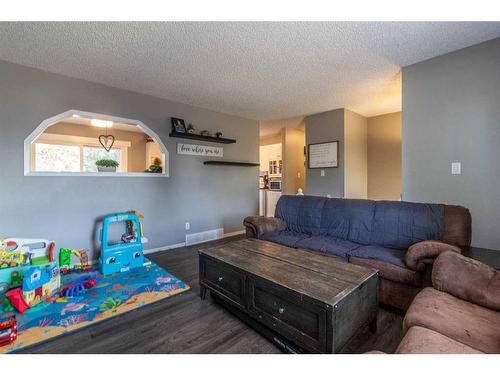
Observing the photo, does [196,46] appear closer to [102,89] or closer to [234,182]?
[102,89]

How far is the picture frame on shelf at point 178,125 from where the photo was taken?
375 cm

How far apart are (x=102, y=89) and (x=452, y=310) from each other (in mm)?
4219

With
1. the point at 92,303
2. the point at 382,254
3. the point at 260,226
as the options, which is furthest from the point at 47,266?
the point at 382,254

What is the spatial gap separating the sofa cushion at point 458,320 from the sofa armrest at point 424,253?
0.39m

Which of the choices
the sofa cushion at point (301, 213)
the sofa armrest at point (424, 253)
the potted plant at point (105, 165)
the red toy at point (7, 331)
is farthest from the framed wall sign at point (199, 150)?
the sofa armrest at point (424, 253)

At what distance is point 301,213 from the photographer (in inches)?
121

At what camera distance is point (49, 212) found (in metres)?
2.79

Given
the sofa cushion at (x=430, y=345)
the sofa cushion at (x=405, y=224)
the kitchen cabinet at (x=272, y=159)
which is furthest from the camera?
the kitchen cabinet at (x=272, y=159)

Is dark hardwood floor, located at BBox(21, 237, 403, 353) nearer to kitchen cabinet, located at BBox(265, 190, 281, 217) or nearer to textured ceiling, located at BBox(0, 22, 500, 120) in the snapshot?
textured ceiling, located at BBox(0, 22, 500, 120)

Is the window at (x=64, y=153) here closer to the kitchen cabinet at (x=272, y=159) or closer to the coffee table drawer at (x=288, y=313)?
the kitchen cabinet at (x=272, y=159)

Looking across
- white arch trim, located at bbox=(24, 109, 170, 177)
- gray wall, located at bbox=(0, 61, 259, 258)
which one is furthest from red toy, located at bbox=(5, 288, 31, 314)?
white arch trim, located at bbox=(24, 109, 170, 177)

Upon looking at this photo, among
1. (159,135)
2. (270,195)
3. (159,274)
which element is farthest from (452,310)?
(270,195)

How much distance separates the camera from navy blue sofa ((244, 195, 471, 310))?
182cm

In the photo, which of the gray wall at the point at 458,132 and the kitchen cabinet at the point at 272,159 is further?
the kitchen cabinet at the point at 272,159
